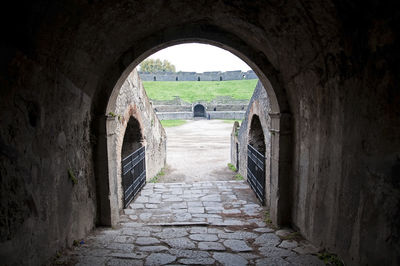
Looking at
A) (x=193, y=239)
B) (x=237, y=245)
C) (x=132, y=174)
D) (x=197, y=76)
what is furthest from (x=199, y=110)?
(x=237, y=245)

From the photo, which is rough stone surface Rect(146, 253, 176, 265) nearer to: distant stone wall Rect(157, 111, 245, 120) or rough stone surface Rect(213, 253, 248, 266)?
rough stone surface Rect(213, 253, 248, 266)

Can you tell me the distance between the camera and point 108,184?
4.55m

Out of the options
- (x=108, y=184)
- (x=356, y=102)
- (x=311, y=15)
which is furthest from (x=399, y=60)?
(x=108, y=184)

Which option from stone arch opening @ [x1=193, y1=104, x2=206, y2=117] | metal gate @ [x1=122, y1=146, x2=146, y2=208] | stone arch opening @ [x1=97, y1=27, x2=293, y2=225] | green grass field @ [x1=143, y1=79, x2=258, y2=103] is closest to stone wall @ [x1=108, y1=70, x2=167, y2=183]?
metal gate @ [x1=122, y1=146, x2=146, y2=208]

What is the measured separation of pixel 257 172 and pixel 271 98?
2750 millimetres

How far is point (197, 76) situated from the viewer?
211 feet

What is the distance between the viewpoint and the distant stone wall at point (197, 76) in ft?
203

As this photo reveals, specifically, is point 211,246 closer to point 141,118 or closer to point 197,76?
point 141,118

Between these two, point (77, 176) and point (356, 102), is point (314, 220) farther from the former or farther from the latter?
point (77, 176)

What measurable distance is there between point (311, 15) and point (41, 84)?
9.37ft

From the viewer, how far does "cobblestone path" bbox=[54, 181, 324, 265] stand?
3340 millimetres

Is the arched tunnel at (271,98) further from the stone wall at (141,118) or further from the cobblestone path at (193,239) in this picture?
the stone wall at (141,118)

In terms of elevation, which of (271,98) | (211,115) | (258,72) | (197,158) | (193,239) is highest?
(258,72)

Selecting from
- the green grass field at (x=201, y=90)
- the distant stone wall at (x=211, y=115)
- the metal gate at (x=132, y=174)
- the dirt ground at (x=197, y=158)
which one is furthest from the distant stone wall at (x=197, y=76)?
the metal gate at (x=132, y=174)
